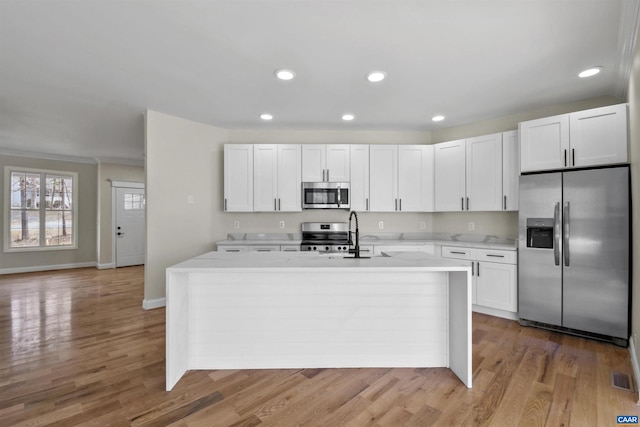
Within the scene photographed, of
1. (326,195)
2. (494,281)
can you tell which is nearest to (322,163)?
(326,195)

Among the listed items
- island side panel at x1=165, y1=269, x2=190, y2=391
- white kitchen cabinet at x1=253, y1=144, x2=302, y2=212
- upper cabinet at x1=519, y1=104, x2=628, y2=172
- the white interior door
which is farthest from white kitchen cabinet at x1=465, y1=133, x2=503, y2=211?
the white interior door

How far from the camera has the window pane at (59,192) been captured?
22.0ft

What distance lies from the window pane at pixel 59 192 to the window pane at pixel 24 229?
37cm

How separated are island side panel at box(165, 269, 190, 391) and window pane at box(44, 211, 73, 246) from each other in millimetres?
6858

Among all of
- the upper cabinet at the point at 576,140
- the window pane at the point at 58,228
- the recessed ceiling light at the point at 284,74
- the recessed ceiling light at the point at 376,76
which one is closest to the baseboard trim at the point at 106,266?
the window pane at the point at 58,228

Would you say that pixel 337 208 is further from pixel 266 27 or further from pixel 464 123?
pixel 266 27

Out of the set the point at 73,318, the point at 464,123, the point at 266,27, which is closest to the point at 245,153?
the point at 266,27

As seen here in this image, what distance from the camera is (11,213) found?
6.24 m

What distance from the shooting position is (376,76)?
285cm

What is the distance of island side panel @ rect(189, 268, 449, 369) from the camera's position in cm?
229

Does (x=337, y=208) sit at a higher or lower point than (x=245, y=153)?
lower

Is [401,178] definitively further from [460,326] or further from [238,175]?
[460,326]

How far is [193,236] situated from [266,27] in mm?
3095

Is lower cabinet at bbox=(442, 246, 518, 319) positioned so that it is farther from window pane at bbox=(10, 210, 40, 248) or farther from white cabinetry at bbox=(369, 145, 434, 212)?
window pane at bbox=(10, 210, 40, 248)
